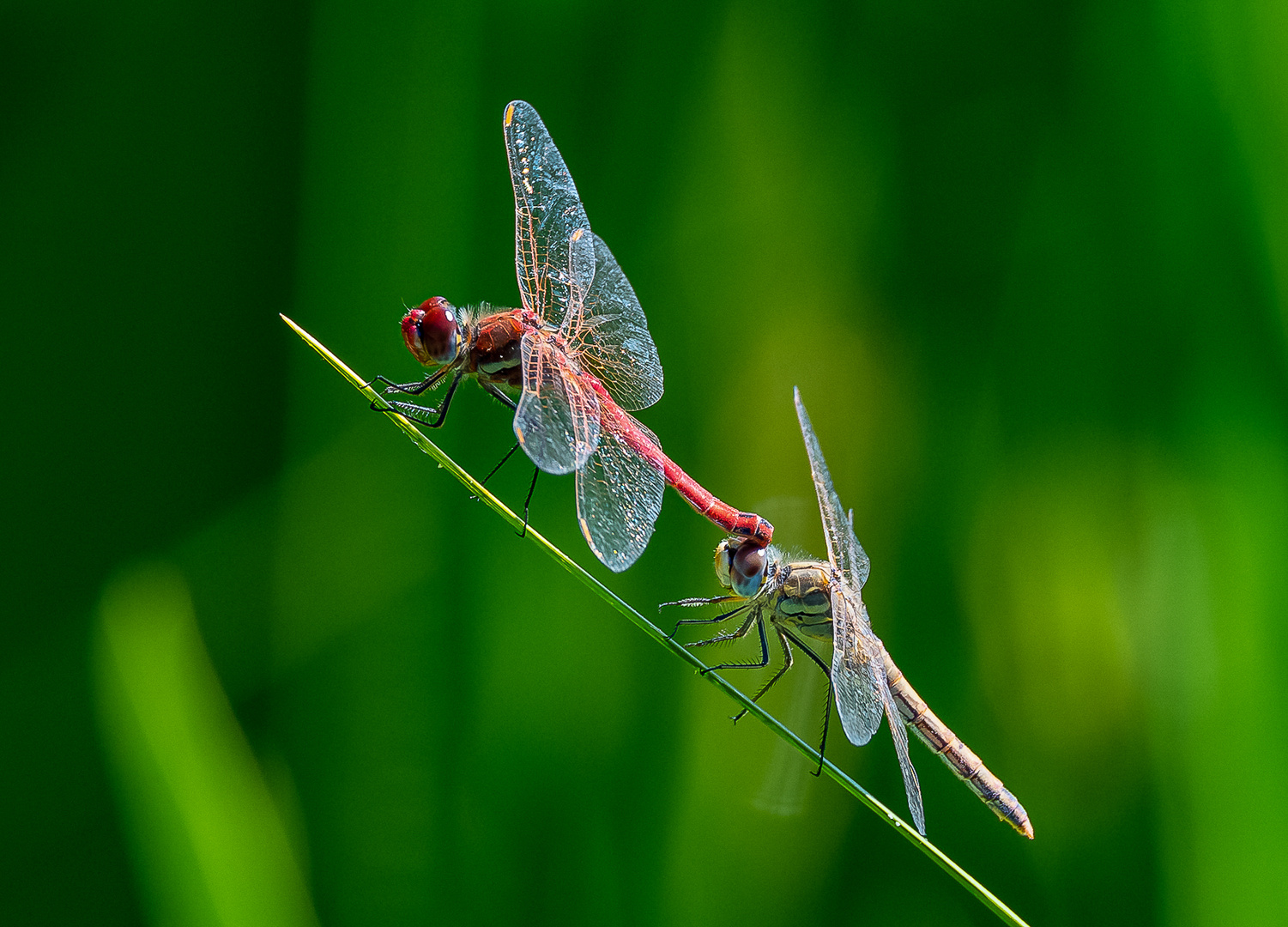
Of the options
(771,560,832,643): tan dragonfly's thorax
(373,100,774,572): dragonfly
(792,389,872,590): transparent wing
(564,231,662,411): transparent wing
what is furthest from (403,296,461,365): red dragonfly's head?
(771,560,832,643): tan dragonfly's thorax

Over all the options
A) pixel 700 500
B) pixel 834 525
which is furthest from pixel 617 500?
pixel 834 525

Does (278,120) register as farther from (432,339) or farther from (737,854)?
(737,854)

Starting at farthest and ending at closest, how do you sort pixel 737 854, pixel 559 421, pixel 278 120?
pixel 278 120, pixel 737 854, pixel 559 421

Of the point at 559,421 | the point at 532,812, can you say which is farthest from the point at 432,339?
the point at 532,812

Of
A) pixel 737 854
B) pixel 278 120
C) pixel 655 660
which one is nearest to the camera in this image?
pixel 737 854

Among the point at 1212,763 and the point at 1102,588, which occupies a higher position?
the point at 1102,588

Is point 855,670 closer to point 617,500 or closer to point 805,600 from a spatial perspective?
point 805,600

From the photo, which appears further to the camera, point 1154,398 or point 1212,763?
point 1154,398

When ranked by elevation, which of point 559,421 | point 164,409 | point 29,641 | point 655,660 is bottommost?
point 29,641
